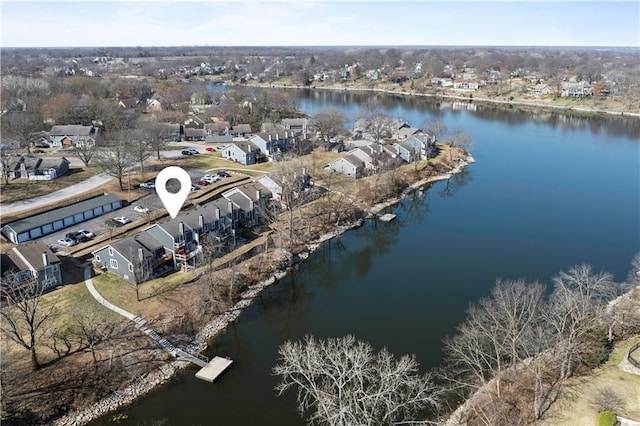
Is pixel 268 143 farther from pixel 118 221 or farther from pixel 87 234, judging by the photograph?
pixel 87 234

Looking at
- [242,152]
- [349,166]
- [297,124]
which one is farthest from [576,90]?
[242,152]

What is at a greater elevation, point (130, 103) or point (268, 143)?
point (130, 103)

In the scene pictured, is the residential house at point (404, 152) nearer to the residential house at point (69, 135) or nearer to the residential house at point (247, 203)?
the residential house at point (247, 203)

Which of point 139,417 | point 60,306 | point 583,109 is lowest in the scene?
point 139,417

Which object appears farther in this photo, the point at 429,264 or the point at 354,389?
the point at 429,264

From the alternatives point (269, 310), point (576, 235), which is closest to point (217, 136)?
point (269, 310)

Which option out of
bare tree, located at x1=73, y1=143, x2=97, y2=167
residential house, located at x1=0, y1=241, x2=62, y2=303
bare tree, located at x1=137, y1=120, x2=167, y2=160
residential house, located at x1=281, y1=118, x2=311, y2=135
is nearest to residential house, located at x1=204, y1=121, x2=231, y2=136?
residential house, located at x1=281, y1=118, x2=311, y2=135

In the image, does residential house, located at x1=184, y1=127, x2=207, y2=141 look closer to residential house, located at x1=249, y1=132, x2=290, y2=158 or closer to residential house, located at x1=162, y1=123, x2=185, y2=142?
residential house, located at x1=162, y1=123, x2=185, y2=142

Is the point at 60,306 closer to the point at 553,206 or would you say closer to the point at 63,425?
the point at 63,425
